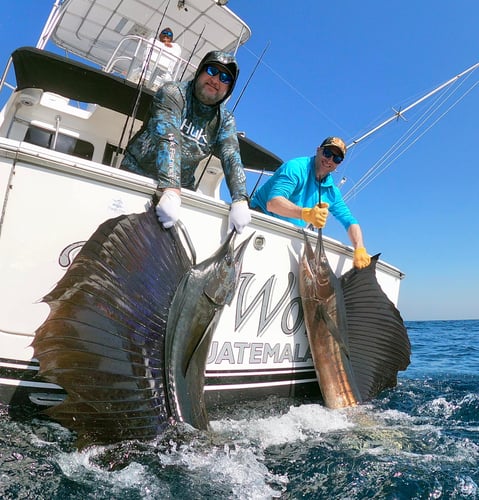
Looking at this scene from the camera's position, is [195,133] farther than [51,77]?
No

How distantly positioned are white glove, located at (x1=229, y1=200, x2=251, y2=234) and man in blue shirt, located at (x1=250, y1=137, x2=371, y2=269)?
76 centimetres

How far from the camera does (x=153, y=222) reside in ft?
6.88

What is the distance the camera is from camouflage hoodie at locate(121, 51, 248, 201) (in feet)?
7.91

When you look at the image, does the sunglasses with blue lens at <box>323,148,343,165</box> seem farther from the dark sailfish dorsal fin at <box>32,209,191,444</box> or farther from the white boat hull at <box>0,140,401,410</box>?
the dark sailfish dorsal fin at <box>32,209,191,444</box>

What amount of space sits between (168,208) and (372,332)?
2180 millimetres

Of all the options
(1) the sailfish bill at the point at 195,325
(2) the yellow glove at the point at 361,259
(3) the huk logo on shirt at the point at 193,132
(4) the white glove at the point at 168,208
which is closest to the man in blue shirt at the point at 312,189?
(2) the yellow glove at the point at 361,259

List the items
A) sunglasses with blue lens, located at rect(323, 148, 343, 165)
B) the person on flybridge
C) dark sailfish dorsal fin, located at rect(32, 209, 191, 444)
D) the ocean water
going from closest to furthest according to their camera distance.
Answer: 1. the ocean water
2. dark sailfish dorsal fin, located at rect(32, 209, 191, 444)
3. the person on flybridge
4. sunglasses with blue lens, located at rect(323, 148, 343, 165)

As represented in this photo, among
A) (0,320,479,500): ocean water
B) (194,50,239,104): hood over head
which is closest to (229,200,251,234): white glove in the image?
(194,50,239,104): hood over head

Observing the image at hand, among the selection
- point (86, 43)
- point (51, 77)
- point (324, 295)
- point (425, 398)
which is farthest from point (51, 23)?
point (425, 398)

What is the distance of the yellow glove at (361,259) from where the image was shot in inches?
132

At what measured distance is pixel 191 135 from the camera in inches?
110

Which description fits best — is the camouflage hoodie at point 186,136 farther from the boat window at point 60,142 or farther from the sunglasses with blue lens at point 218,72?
the boat window at point 60,142

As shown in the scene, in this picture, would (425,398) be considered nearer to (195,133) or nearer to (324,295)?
(324,295)

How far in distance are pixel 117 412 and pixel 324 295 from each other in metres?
1.80
